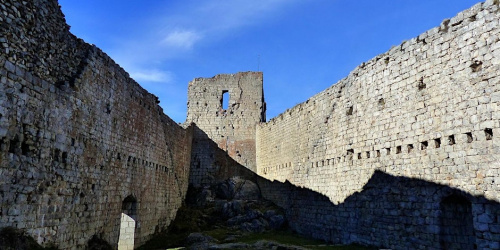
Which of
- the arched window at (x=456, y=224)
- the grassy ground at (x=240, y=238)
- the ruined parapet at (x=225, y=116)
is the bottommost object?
the grassy ground at (x=240, y=238)

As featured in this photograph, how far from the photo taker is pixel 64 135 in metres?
9.64

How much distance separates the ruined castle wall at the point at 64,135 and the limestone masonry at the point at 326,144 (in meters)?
0.04

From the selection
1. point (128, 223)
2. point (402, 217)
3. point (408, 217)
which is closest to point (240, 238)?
point (128, 223)

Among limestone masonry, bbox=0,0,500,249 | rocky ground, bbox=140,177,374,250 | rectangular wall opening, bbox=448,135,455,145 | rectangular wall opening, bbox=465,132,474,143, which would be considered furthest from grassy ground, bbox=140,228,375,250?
rectangular wall opening, bbox=465,132,474,143

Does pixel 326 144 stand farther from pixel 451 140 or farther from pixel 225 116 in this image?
pixel 225 116

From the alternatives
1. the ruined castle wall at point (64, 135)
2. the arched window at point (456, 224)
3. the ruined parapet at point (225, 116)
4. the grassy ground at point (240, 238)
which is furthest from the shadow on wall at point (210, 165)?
the arched window at point (456, 224)

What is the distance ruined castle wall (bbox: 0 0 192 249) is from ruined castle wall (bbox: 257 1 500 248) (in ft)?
26.7

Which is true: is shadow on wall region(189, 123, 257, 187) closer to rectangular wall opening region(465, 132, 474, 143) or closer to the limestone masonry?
the limestone masonry

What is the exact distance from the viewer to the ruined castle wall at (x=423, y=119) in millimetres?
8516

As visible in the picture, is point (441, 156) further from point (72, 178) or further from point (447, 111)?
point (72, 178)

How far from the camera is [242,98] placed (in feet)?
91.3

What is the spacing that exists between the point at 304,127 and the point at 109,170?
9649mm

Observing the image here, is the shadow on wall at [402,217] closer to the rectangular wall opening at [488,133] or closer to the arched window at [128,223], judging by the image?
the rectangular wall opening at [488,133]

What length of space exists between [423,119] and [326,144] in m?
5.42
